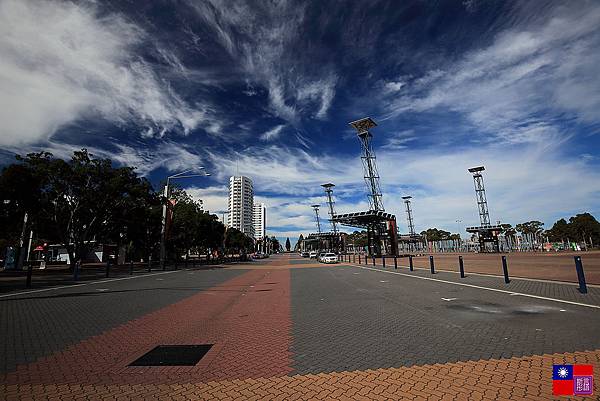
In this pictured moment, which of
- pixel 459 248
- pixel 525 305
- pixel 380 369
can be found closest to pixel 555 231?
pixel 459 248

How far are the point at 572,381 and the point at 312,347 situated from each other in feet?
11.8

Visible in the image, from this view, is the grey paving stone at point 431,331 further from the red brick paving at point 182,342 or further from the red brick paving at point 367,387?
the red brick paving at point 182,342

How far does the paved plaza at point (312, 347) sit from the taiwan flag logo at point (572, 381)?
96 millimetres

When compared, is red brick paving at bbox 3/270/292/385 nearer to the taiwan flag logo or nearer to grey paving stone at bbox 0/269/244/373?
grey paving stone at bbox 0/269/244/373

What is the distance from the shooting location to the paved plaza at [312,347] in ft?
13.6

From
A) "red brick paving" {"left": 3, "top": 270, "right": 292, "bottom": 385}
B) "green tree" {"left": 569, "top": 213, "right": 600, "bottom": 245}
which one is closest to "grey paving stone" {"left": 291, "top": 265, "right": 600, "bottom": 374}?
"red brick paving" {"left": 3, "top": 270, "right": 292, "bottom": 385}

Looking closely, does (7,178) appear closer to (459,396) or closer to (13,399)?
(13,399)

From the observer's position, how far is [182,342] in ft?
21.2

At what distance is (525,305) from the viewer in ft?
29.5

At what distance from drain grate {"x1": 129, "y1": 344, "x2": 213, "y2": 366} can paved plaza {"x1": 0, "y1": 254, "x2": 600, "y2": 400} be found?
0.15m

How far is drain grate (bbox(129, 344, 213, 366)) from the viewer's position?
17.0 ft

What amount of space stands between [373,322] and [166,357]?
4.47m

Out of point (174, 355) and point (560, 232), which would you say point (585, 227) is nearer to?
point (560, 232)

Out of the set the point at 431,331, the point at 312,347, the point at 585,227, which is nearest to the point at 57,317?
the point at 312,347
